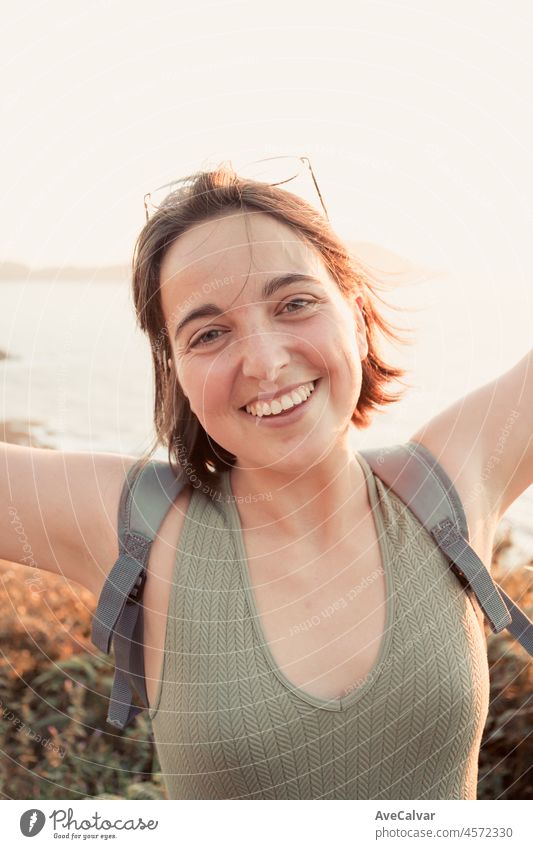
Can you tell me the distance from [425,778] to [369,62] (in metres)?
0.78

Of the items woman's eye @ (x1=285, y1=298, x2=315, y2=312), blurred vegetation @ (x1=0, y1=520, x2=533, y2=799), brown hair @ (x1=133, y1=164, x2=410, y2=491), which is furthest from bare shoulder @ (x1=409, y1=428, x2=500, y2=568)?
blurred vegetation @ (x1=0, y1=520, x2=533, y2=799)

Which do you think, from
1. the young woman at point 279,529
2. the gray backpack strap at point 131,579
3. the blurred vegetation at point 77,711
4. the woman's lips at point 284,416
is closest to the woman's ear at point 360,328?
the young woman at point 279,529

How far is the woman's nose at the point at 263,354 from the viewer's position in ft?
2.56

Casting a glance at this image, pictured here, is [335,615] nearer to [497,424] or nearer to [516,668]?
[497,424]

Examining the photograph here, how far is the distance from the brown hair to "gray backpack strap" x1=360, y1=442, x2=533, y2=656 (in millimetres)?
102

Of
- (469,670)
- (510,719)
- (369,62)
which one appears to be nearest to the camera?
(469,670)

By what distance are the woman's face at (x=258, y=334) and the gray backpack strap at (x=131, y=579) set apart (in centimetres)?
10

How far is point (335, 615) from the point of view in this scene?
87 cm

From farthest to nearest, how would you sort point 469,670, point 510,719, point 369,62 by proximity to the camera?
point 510,719, point 369,62, point 469,670

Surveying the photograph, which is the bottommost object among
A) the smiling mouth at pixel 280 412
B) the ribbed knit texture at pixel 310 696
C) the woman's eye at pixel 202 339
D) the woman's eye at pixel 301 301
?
the ribbed knit texture at pixel 310 696

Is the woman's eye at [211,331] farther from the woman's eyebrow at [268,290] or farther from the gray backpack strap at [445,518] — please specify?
Answer: the gray backpack strap at [445,518]

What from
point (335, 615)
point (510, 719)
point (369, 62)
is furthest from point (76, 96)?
point (510, 719)
